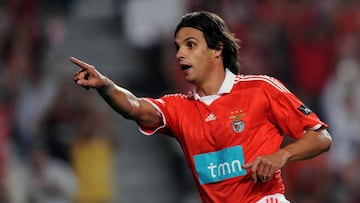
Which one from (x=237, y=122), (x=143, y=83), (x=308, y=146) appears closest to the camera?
(x=308, y=146)

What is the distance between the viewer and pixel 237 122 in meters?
7.25

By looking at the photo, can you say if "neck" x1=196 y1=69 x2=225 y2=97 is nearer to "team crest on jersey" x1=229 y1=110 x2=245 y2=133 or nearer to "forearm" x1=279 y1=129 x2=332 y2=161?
"team crest on jersey" x1=229 y1=110 x2=245 y2=133

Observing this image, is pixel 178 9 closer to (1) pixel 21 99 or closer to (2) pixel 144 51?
(2) pixel 144 51

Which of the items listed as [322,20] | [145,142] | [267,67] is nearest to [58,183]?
[145,142]

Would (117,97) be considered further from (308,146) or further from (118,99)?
(308,146)

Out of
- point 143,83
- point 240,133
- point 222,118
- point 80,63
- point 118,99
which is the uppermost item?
point 143,83

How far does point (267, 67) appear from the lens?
14.3 metres

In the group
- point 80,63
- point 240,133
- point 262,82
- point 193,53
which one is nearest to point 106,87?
point 80,63

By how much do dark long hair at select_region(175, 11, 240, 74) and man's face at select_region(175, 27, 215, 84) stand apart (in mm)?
38

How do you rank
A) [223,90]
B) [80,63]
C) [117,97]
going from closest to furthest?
[80,63], [117,97], [223,90]

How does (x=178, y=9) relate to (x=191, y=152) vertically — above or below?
above

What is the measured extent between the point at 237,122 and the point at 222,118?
0.35 ft

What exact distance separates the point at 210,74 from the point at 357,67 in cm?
698

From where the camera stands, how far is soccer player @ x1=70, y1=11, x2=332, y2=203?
7.16 meters
